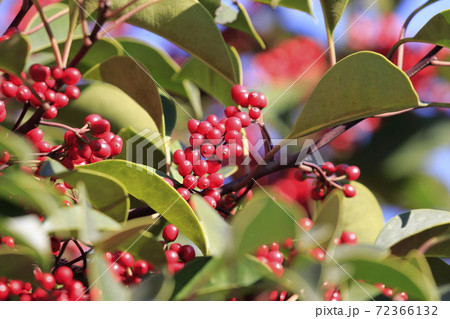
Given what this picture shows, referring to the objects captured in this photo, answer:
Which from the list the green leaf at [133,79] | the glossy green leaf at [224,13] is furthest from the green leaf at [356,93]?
the glossy green leaf at [224,13]

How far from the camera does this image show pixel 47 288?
899 millimetres

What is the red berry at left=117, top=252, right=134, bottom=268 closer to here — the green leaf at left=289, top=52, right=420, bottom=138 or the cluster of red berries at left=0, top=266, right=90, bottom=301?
the cluster of red berries at left=0, top=266, right=90, bottom=301

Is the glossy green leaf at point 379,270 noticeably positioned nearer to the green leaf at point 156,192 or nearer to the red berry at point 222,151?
the green leaf at point 156,192

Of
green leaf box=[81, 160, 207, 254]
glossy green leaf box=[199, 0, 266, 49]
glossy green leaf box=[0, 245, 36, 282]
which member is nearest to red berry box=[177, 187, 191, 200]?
green leaf box=[81, 160, 207, 254]

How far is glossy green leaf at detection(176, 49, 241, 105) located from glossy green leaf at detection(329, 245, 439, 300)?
899mm

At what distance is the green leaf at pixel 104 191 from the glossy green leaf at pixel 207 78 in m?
0.75

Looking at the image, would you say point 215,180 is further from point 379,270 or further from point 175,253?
point 379,270

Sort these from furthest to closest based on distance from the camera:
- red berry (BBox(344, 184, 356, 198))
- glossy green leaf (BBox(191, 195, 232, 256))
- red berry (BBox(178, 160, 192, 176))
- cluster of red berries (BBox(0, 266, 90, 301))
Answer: red berry (BBox(344, 184, 356, 198))
red berry (BBox(178, 160, 192, 176))
cluster of red berries (BBox(0, 266, 90, 301))
glossy green leaf (BBox(191, 195, 232, 256))

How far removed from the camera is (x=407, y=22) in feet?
4.74

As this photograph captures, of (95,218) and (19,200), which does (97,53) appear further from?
(95,218)

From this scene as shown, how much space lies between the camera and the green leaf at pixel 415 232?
3.90ft

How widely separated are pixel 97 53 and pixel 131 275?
737 millimetres

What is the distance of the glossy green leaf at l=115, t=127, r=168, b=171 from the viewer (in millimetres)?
1343
